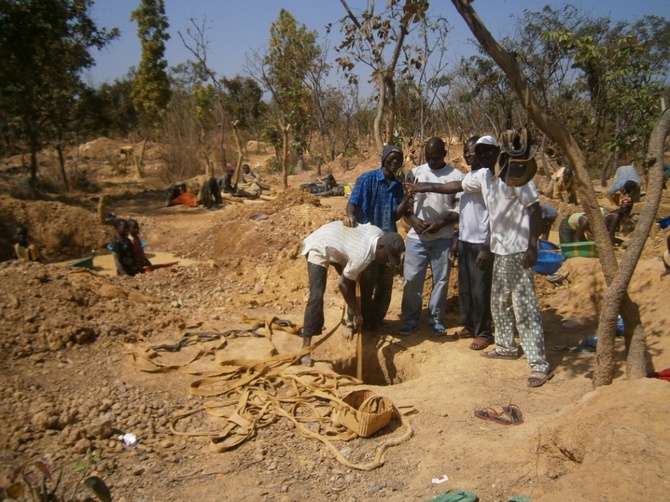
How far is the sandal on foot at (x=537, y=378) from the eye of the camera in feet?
11.4

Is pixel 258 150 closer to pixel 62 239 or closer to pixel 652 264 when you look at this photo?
pixel 62 239

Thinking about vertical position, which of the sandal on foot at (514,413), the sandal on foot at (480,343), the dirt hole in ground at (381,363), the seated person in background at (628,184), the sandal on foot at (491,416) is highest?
the seated person in background at (628,184)

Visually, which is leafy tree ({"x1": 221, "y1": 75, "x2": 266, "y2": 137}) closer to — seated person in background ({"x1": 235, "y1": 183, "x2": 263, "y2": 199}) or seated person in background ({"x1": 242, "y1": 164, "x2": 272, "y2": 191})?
seated person in background ({"x1": 242, "y1": 164, "x2": 272, "y2": 191})

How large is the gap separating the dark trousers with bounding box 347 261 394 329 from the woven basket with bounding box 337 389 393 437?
3.92 ft

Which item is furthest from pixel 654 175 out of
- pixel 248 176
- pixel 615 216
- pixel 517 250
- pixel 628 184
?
pixel 248 176

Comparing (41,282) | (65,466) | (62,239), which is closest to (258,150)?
(62,239)

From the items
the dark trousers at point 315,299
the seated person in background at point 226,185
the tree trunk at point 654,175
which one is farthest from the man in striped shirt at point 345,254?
the seated person in background at point 226,185

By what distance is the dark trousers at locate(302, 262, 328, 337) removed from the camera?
3910 millimetres

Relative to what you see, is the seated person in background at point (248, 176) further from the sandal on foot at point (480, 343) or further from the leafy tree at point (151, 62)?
the sandal on foot at point (480, 343)

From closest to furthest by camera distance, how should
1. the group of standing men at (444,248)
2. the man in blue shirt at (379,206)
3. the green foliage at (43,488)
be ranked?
the green foliage at (43,488) < the group of standing men at (444,248) < the man in blue shirt at (379,206)

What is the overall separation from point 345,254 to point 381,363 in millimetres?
1148

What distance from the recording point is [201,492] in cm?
252

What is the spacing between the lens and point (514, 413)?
3041 millimetres

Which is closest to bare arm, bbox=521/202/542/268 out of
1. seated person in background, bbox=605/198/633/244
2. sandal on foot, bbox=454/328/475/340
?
sandal on foot, bbox=454/328/475/340
